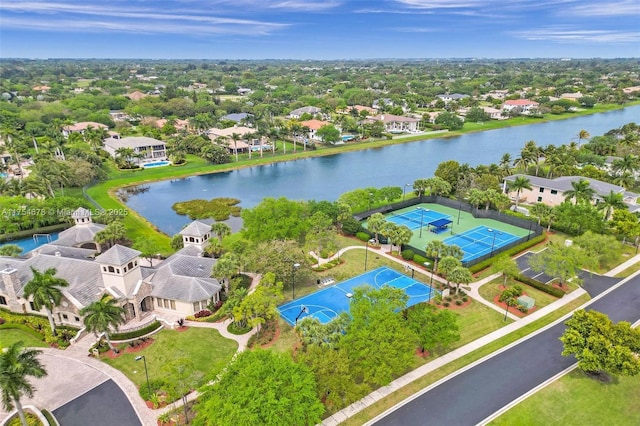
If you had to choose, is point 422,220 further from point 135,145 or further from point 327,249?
point 135,145

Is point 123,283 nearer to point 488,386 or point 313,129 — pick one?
point 488,386

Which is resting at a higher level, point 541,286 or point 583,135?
point 583,135

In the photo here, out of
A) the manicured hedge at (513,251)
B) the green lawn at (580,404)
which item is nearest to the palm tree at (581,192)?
the manicured hedge at (513,251)

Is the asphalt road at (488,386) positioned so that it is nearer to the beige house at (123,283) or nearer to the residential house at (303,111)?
the beige house at (123,283)

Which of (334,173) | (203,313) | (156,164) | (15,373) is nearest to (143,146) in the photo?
(156,164)

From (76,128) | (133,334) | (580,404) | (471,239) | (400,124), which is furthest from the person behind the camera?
(400,124)

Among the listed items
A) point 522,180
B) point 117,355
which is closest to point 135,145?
point 117,355
